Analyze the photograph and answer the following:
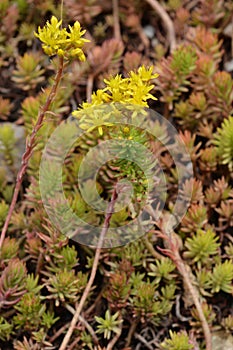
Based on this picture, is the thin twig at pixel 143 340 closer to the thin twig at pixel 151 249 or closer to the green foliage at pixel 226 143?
the thin twig at pixel 151 249

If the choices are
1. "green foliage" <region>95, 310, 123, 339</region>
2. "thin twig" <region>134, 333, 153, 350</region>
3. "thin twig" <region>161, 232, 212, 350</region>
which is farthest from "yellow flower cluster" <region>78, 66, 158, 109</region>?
"thin twig" <region>134, 333, 153, 350</region>

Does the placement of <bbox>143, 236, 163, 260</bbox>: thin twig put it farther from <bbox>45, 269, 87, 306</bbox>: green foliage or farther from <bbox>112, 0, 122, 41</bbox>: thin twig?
<bbox>112, 0, 122, 41</bbox>: thin twig

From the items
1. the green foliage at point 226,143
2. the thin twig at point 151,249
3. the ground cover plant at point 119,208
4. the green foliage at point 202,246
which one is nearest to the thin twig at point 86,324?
the ground cover plant at point 119,208

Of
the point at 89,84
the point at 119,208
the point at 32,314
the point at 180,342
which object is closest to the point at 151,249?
the point at 119,208

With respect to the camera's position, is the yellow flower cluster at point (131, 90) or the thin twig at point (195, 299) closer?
the yellow flower cluster at point (131, 90)

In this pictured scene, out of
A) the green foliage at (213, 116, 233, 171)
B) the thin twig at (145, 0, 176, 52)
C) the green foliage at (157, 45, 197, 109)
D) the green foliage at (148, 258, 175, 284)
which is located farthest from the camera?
the thin twig at (145, 0, 176, 52)

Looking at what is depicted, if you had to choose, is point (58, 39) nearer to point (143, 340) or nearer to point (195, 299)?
point (195, 299)
